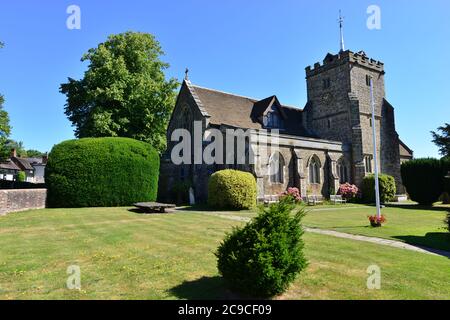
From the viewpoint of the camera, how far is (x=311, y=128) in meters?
35.2

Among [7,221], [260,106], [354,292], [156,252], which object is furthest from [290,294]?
[260,106]

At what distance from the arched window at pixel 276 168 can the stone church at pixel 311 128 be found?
0.09 metres

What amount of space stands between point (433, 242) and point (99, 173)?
1901 cm

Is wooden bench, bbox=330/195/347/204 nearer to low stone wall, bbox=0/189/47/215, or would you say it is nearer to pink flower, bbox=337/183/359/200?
pink flower, bbox=337/183/359/200

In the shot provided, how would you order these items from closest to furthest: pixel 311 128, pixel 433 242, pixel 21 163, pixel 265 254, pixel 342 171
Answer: pixel 265 254 → pixel 433 242 → pixel 342 171 → pixel 311 128 → pixel 21 163

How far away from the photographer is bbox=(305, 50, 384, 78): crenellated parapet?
3222 cm

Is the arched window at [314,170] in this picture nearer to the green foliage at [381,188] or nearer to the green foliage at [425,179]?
the green foliage at [381,188]

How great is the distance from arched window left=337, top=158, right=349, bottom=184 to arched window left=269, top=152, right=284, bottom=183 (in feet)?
25.9

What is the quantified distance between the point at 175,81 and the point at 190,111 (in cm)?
437

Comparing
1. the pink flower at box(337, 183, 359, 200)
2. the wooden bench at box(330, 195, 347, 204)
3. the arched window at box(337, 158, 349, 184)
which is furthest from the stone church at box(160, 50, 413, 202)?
the wooden bench at box(330, 195, 347, 204)

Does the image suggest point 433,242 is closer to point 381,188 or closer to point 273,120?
point 381,188

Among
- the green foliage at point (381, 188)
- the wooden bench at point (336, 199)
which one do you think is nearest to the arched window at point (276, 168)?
the wooden bench at point (336, 199)

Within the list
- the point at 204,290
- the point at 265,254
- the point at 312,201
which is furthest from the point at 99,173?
the point at 265,254

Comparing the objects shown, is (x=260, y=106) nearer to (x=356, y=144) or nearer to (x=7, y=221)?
(x=356, y=144)
